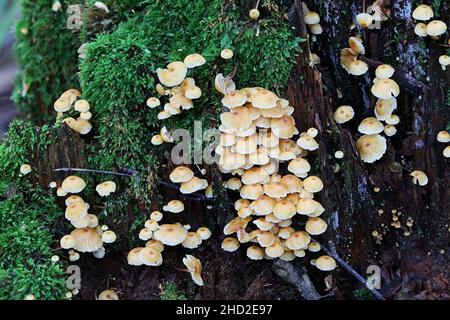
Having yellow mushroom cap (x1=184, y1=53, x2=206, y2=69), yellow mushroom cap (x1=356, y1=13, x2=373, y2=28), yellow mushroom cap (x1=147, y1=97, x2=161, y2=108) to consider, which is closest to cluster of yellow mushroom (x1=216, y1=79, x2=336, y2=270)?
yellow mushroom cap (x1=184, y1=53, x2=206, y2=69)

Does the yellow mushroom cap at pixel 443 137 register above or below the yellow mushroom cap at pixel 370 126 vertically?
below

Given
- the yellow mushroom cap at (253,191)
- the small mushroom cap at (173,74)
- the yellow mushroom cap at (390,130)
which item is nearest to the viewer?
the yellow mushroom cap at (253,191)

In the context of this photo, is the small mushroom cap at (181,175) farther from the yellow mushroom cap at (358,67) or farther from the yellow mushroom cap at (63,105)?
the yellow mushroom cap at (358,67)

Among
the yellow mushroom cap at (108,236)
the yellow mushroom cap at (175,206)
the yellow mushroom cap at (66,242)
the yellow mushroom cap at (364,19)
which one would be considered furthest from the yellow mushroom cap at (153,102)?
the yellow mushroom cap at (364,19)

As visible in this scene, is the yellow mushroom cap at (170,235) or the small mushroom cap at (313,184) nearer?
the small mushroom cap at (313,184)

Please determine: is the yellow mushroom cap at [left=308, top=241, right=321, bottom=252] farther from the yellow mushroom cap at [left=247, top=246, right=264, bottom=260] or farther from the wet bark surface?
the yellow mushroom cap at [left=247, top=246, right=264, bottom=260]
